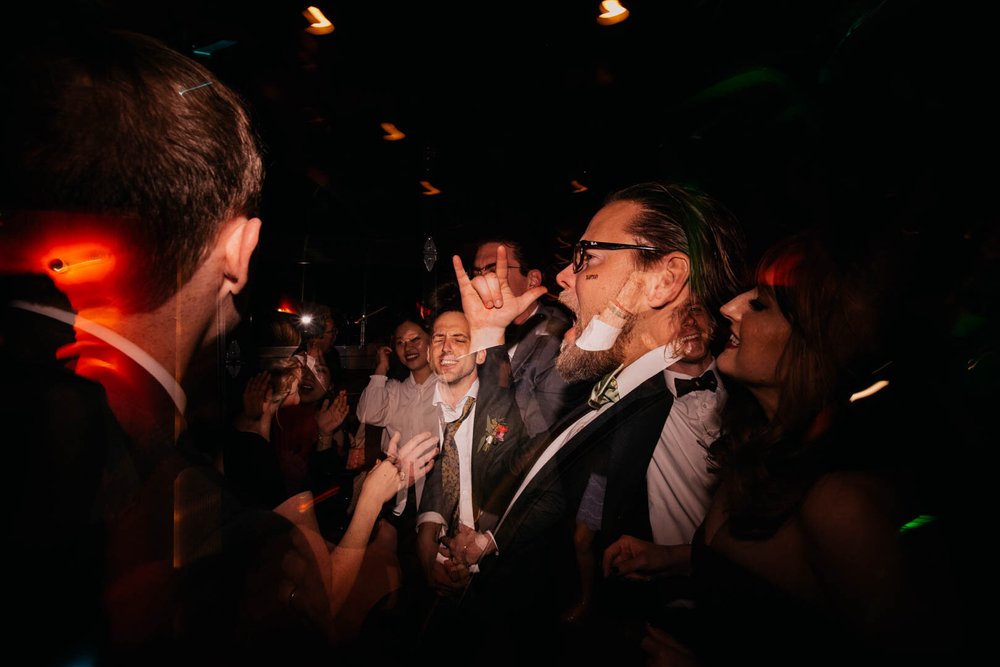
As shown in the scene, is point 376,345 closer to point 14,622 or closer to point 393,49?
point 393,49

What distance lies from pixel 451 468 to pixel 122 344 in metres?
1.26

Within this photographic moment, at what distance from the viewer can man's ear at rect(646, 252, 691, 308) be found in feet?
5.02

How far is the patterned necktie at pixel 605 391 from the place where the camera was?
142 centimetres

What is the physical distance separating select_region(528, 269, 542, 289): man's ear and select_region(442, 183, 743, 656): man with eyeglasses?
0.94 meters

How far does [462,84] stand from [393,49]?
0.47 meters

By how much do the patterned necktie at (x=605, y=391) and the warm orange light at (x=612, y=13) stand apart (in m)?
1.86

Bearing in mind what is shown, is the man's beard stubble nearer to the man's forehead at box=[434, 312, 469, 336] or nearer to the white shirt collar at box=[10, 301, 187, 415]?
the man's forehead at box=[434, 312, 469, 336]

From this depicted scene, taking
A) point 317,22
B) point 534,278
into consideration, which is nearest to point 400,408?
point 534,278

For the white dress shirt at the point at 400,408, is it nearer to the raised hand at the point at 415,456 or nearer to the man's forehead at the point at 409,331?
the raised hand at the point at 415,456

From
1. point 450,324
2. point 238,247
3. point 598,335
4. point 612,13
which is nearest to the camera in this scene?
point 238,247

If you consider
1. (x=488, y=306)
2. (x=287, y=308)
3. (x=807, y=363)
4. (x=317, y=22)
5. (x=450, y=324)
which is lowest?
(x=287, y=308)

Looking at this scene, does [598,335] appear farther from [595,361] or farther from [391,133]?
[391,133]

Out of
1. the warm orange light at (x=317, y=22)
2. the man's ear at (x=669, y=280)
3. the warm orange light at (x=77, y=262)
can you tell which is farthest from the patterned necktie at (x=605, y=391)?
the warm orange light at (x=317, y=22)

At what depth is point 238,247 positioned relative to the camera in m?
1.19
